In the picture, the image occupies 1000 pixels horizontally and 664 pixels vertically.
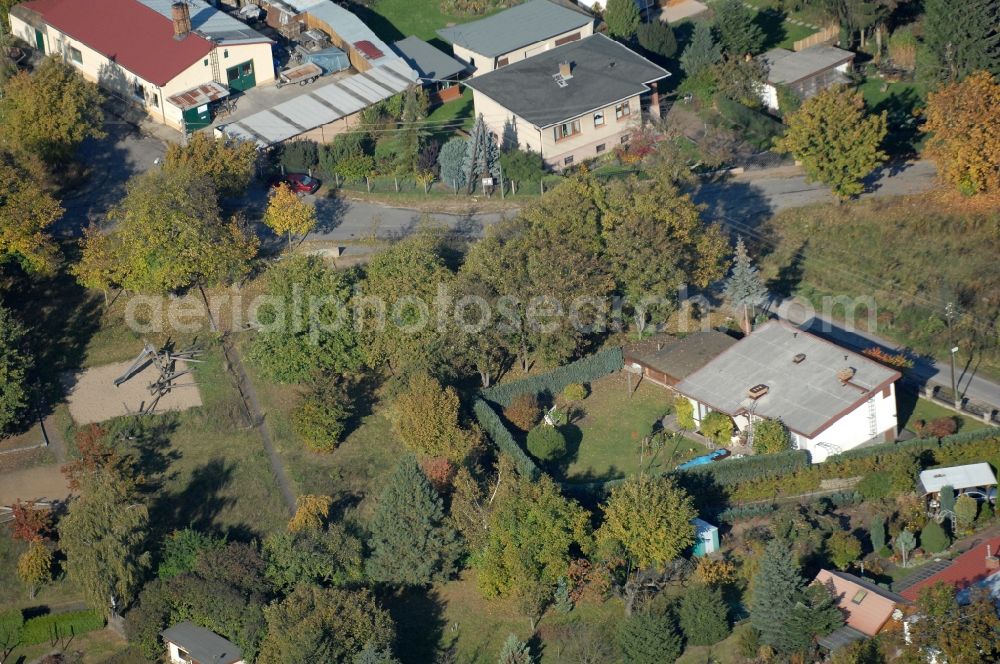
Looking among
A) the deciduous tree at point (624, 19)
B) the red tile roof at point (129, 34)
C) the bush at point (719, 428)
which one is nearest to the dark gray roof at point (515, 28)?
the deciduous tree at point (624, 19)

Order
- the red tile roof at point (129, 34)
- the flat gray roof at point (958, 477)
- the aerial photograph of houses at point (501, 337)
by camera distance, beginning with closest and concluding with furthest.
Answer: the aerial photograph of houses at point (501, 337), the flat gray roof at point (958, 477), the red tile roof at point (129, 34)

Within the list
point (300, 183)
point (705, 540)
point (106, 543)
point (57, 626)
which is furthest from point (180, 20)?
point (705, 540)

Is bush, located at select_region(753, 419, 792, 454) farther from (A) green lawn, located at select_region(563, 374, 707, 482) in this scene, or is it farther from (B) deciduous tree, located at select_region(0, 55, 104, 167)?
(B) deciduous tree, located at select_region(0, 55, 104, 167)

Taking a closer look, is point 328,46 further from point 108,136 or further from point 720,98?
point 720,98

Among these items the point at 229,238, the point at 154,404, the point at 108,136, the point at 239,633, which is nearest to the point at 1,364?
the point at 154,404

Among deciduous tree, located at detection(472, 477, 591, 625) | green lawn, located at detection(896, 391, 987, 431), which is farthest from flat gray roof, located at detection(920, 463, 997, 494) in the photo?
deciduous tree, located at detection(472, 477, 591, 625)

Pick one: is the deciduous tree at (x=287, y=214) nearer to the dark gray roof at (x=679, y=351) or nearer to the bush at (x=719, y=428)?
the dark gray roof at (x=679, y=351)

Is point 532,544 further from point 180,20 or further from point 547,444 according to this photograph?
point 180,20
